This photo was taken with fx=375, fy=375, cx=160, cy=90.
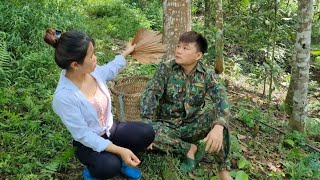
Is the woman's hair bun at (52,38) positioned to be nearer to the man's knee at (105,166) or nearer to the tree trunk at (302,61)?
the man's knee at (105,166)

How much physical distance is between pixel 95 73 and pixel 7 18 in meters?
3.33

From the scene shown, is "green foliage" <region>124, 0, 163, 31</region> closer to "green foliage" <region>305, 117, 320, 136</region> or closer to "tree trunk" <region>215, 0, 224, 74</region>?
"tree trunk" <region>215, 0, 224, 74</region>

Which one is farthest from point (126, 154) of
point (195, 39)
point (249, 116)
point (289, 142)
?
point (249, 116)

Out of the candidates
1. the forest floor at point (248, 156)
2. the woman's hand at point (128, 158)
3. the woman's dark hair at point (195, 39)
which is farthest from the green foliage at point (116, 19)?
the woman's hand at point (128, 158)

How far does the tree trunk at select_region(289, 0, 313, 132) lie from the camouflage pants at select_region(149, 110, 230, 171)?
198 cm

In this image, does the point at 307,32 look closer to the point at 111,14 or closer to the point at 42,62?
the point at 42,62

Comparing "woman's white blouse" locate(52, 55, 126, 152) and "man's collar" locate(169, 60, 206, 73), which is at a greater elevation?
"man's collar" locate(169, 60, 206, 73)

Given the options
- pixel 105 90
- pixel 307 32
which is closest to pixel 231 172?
pixel 105 90

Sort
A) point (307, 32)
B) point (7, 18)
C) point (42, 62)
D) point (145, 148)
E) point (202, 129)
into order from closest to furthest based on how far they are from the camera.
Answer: point (145, 148) < point (202, 129) < point (307, 32) < point (42, 62) < point (7, 18)

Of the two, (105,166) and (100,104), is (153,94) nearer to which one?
(100,104)

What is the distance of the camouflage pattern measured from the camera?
Answer: 11.0 ft

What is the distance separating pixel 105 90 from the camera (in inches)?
117

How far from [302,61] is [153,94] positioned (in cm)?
233

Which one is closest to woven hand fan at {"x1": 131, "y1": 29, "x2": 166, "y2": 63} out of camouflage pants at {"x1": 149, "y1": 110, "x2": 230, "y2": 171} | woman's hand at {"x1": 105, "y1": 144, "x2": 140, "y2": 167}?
camouflage pants at {"x1": 149, "y1": 110, "x2": 230, "y2": 171}
